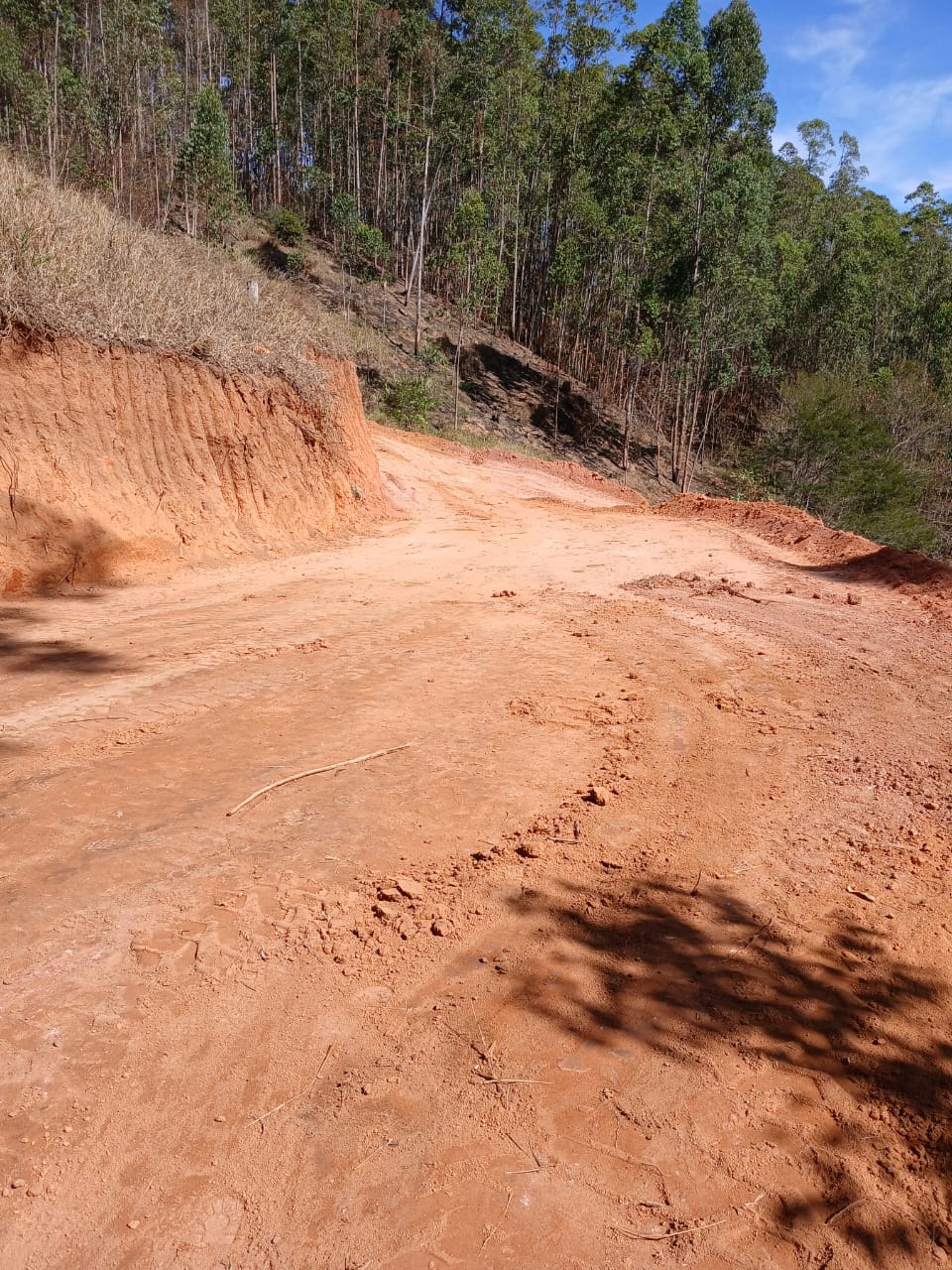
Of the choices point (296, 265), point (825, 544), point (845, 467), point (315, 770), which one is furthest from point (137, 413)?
point (296, 265)

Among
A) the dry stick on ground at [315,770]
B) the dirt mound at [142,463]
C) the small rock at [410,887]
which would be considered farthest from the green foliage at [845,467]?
the small rock at [410,887]

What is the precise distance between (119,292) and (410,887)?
7.98m

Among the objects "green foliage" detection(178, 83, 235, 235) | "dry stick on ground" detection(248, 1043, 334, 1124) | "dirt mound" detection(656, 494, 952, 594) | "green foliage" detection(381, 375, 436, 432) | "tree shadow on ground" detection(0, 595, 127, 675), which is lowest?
"dry stick on ground" detection(248, 1043, 334, 1124)

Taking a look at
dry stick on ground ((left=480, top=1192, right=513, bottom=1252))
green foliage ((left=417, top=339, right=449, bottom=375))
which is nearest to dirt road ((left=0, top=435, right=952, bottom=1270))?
dry stick on ground ((left=480, top=1192, right=513, bottom=1252))

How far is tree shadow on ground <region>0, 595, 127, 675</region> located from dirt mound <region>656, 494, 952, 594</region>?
8104 mm

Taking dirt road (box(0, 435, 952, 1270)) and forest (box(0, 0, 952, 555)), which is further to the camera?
forest (box(0, 0, 952, 555))

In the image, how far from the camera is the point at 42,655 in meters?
5.23

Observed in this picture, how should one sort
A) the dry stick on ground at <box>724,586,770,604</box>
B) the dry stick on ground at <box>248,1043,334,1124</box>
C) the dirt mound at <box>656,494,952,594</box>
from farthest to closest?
the dirt mound at <box>656,494,952,594</box>
the dry stick on ground at <box>724,586,770,604</box>
the dry stick on ground at <box>248,1043,334,1124</box>

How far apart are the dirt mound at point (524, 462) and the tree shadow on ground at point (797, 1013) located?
17.6 metres

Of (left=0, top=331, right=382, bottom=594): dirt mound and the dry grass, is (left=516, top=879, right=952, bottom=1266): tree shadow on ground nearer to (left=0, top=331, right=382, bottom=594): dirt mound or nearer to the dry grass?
(left=0, top=331, right=382, bottom=594): dirt mound

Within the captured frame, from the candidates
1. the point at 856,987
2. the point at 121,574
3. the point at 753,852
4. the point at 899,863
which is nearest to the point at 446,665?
the point at 753,852

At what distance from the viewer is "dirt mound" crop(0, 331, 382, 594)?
712cm

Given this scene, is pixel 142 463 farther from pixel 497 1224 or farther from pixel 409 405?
pixel 409 405

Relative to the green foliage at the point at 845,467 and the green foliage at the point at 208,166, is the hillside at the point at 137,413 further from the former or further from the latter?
the green foliage at the point at 845,467
